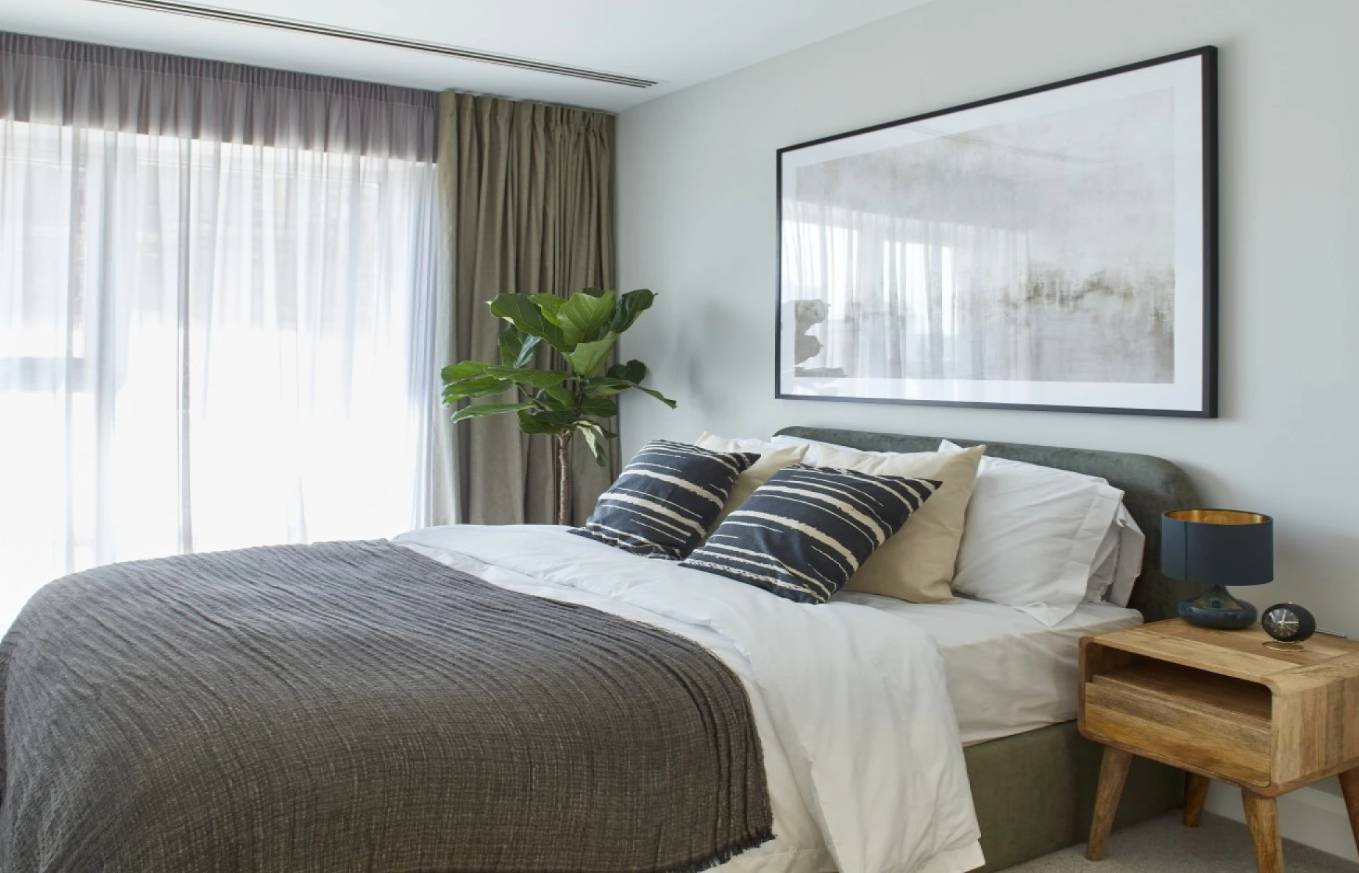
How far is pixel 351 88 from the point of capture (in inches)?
190

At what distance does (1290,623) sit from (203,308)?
389 centimetres

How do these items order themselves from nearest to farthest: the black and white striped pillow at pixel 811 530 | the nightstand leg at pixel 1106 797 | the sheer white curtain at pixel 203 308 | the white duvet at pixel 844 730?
1. the white duvet at pixel 844 730
2. the nightstand leg at pixel 1106 797
3. the black and white striped pillow at pixel 811 530
4. the sheer white curtain at pixel 203 308

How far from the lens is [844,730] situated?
229 cm

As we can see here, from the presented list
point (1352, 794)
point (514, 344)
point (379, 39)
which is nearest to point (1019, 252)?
point (1352, 794)

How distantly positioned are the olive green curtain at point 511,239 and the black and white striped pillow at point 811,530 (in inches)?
85.1

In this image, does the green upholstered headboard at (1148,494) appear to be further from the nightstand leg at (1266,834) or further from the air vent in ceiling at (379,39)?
the air vent in ceiling at (379,39)

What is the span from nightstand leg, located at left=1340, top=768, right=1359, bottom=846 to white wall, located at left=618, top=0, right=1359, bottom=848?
369 millimetres

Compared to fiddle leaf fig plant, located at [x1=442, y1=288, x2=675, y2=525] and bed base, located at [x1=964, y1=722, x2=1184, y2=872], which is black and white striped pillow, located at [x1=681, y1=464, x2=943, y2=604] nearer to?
bed base, located at [x1=964, y1=722, x2=1184, y2=872]

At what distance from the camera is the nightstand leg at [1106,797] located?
268 cm

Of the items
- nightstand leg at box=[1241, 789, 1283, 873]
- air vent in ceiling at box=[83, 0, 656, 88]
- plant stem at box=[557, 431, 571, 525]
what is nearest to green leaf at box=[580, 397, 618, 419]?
plant stem at box=[557, 431, 571, 525]

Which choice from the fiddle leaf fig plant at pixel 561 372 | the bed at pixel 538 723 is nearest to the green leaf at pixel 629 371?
the fiddle leaf fig plant at pixel 561 372

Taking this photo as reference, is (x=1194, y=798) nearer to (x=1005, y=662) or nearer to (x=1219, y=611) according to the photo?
(x=1219, y=611)

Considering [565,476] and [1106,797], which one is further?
[565,476]

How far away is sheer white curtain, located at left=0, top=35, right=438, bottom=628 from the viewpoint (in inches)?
168
